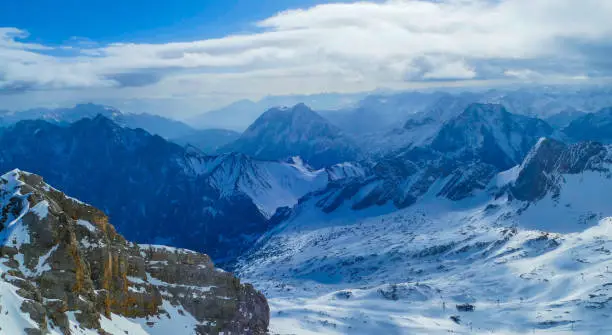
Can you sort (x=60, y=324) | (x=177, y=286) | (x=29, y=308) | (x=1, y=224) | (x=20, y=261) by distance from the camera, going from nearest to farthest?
1. (x=29, y=308)
2. (x=60, y=324)
3. (x=20, y=261)
4. (x=1, y=224)
5. (x=177, y=286)

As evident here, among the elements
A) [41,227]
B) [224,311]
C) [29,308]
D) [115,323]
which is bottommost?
[224,311]

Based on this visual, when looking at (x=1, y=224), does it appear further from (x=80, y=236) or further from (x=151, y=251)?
(x=151, y=251)

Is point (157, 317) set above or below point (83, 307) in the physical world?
below

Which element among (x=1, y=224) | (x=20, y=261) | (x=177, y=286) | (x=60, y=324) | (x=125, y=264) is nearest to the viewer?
(x=60, y=324)

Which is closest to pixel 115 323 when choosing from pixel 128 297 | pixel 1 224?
pixel 128 297

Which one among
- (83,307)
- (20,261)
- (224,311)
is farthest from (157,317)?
(20,261)

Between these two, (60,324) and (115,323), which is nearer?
(60,324)
